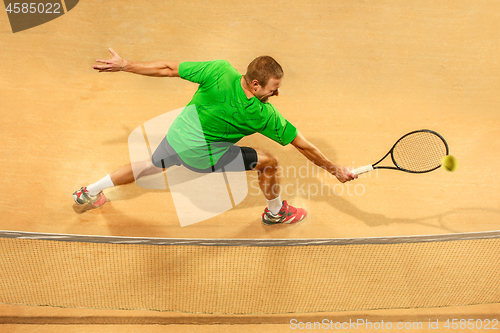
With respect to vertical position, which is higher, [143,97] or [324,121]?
[143,97]

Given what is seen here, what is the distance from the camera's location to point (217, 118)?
2.96 meters

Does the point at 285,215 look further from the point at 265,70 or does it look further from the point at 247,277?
the point at 265,70

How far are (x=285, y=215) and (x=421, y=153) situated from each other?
1652 mm

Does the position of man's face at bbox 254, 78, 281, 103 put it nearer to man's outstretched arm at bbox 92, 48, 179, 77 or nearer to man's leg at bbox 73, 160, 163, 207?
man's outstretched arm at bbox 92, 48, 179, 77

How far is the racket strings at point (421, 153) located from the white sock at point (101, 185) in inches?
121

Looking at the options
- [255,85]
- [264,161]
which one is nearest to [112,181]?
[264,161]

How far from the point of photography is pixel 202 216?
12.9ft

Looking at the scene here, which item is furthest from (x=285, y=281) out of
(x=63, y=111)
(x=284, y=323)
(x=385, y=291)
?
(x=63, y=111)

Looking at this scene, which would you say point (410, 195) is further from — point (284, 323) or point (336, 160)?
point (284, 323)

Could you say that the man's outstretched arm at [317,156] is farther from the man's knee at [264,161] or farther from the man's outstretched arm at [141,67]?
the man's outstretched arm at [141,67]

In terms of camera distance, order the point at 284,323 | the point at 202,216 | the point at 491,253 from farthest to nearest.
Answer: the point at 202,216 < the point at 491,253 < the point at 284,323

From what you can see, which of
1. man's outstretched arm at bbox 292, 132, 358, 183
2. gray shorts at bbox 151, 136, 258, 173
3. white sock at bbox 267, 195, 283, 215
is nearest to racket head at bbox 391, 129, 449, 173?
man's outstretched arm at bbox 292, 132, 358, 183

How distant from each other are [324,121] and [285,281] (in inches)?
88.6

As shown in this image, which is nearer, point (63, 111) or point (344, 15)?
point (63, 111)
